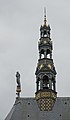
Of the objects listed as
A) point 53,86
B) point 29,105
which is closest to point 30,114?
point 29,105

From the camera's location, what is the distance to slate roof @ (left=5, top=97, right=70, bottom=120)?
229 feet

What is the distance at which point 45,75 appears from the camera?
74.2 meters

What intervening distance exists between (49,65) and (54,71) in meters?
1.34

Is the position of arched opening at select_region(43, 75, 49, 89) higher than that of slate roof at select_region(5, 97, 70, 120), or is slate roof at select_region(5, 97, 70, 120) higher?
arched opening at select_region(43, 75, 49, 89)

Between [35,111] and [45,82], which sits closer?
[35,111]

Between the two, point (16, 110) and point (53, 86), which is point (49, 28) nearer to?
point (53, 86)

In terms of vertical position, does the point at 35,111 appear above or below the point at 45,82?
below

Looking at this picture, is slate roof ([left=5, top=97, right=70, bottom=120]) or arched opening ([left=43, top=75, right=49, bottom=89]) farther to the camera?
arched opening ([left=43, top=75, right=49, bottom=89])

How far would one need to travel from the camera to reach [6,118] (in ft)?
237

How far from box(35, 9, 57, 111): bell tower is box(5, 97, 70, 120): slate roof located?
85cm

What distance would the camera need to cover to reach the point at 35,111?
2798 inches

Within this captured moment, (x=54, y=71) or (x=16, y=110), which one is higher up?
(x=54, y=71)

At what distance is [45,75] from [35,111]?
646 centimetres

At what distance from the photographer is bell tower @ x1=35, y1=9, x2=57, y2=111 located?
72875mm
